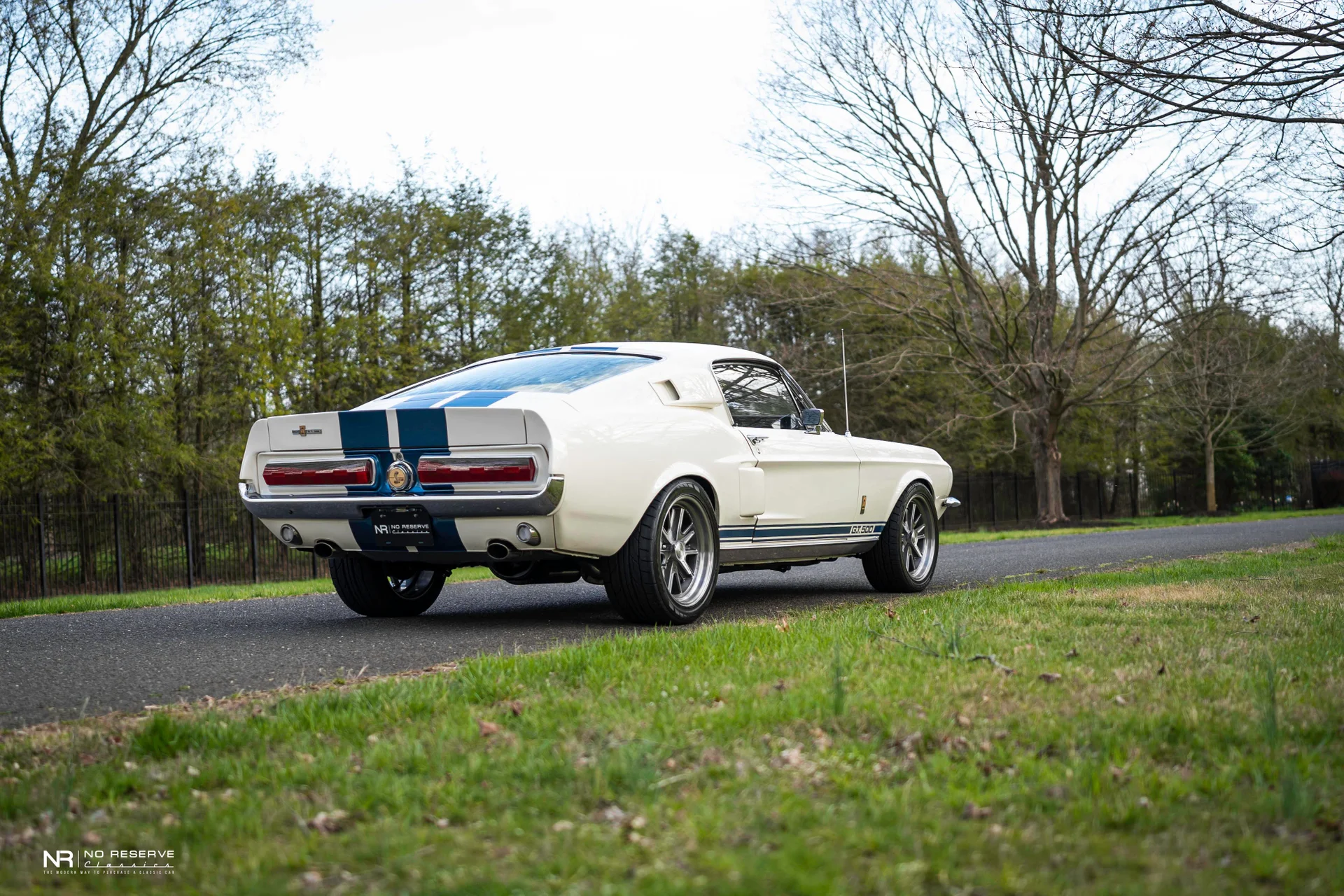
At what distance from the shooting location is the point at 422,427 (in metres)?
6.35

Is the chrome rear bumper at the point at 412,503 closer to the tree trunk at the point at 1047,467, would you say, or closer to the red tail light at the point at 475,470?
the red tail light at the point at 475,470

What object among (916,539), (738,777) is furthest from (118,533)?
(738,777)

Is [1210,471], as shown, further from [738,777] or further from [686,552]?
[738,777]

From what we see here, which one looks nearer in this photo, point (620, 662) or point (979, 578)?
point (620, 662)

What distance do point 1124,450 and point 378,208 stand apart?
31.3 meters

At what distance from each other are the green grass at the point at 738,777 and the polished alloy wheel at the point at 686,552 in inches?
68.2

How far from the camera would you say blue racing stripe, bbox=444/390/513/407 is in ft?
21.1

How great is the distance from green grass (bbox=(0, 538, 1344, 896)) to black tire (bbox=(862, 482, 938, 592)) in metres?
3.87

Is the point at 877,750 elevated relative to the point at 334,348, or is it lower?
lower

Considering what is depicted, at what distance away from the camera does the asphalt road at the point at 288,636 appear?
5.02 m

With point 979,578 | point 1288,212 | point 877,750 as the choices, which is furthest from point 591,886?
point 1288,212

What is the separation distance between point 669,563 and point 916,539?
321 cm

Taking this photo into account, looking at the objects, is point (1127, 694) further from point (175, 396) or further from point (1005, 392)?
point (1005, 392)

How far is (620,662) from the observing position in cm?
487
